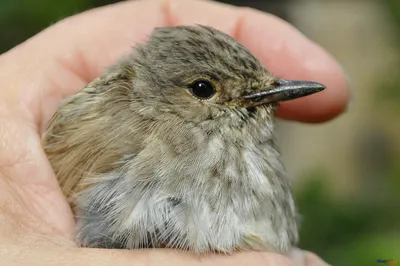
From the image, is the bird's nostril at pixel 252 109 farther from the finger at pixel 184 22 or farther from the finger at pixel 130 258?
the finger at pixel 184 22

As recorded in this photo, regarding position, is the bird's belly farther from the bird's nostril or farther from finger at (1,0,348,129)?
Answer: finger at (1,0,348,129)

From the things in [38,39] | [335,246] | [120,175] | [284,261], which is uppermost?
[38,39]

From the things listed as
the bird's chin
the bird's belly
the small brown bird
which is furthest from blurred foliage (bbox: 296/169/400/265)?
the bird's belly

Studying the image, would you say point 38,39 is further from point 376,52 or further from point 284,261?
point 376,52

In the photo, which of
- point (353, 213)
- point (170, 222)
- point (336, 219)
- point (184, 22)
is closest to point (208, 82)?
point (170, 222)

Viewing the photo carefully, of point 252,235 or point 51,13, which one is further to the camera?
point 51,13

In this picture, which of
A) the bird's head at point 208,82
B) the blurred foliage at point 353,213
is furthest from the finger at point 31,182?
the blurred foliage at point 353,213

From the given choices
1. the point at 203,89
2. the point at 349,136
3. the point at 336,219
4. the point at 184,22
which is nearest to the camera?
the point at 203,89

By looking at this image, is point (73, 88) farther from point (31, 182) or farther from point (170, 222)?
point (170, 222)

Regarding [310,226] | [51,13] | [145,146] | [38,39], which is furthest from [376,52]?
[145,146]
